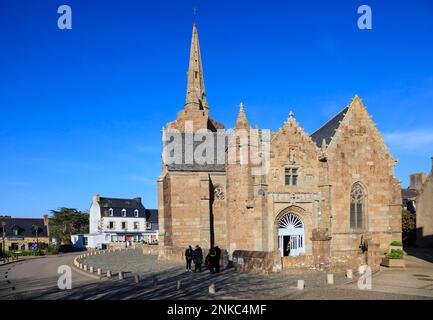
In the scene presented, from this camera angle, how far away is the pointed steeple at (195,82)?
1766 inches

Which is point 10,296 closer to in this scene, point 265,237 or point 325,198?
point 265,237

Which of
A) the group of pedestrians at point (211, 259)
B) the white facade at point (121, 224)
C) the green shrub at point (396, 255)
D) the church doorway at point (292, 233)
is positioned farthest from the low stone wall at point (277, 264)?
the white facade at point (121, 224)

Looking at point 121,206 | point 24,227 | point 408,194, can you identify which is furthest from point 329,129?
point 24,227

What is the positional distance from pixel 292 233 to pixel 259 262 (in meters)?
6.38

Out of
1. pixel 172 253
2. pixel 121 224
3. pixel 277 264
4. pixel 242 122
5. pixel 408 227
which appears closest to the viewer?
pixel 277 264

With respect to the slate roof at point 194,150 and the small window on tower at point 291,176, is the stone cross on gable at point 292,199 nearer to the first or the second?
the small window on tower at point 291,176

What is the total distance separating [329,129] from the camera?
97.3 ft

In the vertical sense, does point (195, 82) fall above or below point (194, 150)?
above

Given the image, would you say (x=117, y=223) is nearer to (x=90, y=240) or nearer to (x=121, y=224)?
(x=121, y=224)

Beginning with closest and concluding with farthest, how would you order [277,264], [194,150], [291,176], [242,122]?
[277,264], [291,176], [242,122], [194,150]

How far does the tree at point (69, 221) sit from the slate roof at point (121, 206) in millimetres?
8109

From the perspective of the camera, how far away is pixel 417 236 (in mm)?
41531

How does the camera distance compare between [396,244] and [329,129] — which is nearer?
[396,244]

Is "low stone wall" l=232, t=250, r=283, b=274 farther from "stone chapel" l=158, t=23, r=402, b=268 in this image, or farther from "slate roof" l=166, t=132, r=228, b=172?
"slate roof" l=166, t=132, r=228, b=172
